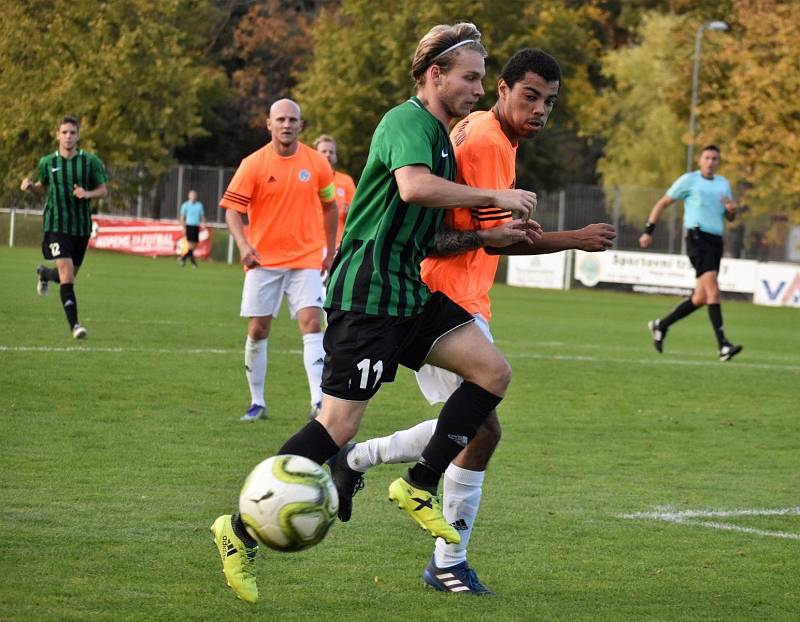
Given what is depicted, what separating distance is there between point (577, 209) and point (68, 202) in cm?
2939

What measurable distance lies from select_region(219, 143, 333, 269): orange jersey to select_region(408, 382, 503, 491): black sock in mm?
5214

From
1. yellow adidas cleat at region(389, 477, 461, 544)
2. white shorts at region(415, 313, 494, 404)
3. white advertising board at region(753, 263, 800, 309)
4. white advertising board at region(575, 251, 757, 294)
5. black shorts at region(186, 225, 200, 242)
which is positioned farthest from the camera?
black shorts at region(186, 225, 200, 242)

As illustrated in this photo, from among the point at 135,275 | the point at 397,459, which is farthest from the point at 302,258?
the point at 135,275

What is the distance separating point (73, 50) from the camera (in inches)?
1807

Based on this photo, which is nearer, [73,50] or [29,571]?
[29,571]

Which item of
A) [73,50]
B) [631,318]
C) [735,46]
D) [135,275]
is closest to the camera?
[631,318]

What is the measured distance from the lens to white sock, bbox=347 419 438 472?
18.6 ft

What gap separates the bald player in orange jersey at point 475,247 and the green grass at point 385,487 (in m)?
0.26

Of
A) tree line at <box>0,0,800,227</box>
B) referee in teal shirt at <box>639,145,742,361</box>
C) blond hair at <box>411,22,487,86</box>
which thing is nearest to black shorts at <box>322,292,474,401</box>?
blond hair at <box>411,22,487,86</box>

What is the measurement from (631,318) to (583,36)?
24.7 m

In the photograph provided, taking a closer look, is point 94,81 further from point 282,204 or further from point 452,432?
point 452,432

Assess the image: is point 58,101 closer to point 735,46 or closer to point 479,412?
point 735,46

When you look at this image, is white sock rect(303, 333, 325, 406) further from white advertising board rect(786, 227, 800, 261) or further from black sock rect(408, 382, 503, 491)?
white advertising board rect(786, 227, 800, 261)

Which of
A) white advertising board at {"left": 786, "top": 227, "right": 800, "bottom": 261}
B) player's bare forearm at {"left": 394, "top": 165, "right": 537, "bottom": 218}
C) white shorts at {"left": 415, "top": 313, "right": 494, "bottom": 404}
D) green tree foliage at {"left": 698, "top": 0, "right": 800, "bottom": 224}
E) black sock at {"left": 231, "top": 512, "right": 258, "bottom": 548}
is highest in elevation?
green tree foliage at {"left": 698, "top": 0, "right": 800, "bottom": 224}
